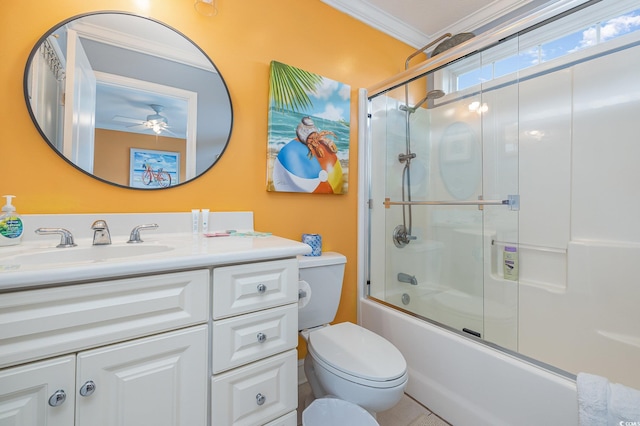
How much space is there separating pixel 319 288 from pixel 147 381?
85cm

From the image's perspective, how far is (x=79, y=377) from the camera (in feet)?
2.16

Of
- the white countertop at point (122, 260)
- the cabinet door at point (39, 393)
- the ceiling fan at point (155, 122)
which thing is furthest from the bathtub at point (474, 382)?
the ceiling fan at point (155, 122)

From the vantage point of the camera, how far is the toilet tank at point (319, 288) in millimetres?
1397

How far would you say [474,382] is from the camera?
1290mm

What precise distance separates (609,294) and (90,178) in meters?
2.59

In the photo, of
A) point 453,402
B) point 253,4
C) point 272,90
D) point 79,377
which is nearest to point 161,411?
point 79,377

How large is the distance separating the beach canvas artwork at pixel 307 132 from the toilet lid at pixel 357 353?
810mm

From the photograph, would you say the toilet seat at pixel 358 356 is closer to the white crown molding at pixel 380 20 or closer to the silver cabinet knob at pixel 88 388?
the silver cabinet knob at pixel 88 388

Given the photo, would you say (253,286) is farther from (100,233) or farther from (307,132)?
(307,132)

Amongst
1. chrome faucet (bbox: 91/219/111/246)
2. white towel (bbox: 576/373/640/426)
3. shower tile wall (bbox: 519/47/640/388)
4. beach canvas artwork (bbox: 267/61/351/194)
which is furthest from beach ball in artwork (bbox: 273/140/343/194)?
white towel (bbox: 576/373/640/426)

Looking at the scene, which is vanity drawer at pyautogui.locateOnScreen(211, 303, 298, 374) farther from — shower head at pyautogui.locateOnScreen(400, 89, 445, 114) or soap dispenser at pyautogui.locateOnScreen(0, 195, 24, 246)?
shower head at pyautogui.locateOnScreen(400, 89, 445, 114)

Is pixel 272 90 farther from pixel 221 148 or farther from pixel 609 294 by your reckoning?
pixel 609 294

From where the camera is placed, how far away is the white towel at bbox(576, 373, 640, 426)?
863 millimetres

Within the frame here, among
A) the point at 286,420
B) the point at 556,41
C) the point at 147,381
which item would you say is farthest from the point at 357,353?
the point at 556,41
